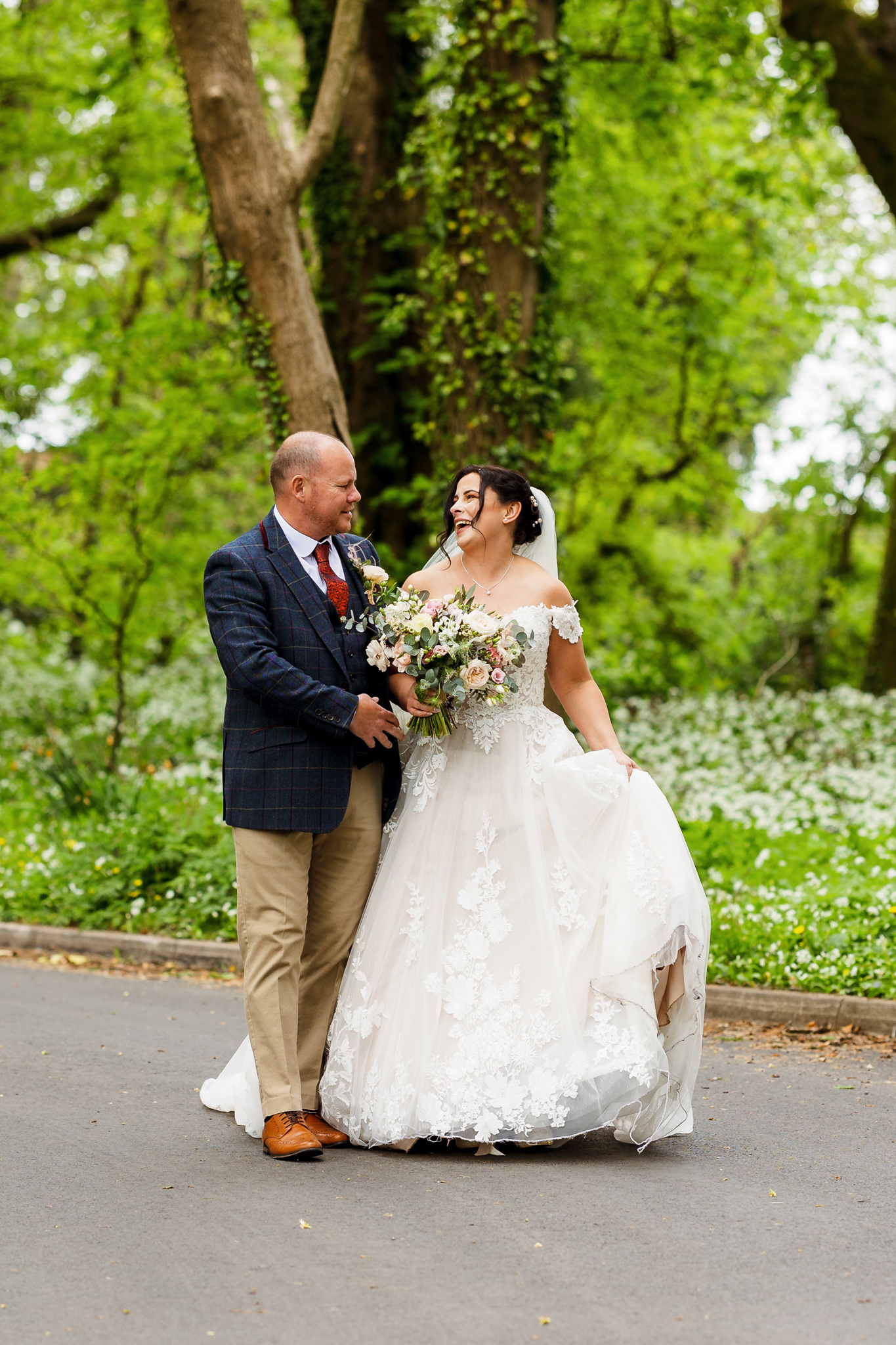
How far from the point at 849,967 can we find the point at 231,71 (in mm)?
6927

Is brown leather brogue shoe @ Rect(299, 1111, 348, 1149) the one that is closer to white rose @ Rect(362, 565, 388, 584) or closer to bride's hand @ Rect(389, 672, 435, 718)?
bride's hand @ Rect(389, 672, 435, 718)

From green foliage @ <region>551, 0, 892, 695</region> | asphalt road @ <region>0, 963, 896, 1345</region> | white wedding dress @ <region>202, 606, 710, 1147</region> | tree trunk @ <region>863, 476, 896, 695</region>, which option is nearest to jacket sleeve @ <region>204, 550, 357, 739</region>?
white wedding dress @ <region>202, 606, 710, 1147</region>

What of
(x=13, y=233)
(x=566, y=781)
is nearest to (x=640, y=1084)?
(x=566, y=781)

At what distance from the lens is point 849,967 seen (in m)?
6.95

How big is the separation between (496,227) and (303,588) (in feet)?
21.2

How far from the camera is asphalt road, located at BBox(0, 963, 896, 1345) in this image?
10.7 feet

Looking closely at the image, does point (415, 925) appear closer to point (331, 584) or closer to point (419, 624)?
point (419, 624)

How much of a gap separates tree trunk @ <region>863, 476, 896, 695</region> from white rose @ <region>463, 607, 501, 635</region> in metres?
11.7

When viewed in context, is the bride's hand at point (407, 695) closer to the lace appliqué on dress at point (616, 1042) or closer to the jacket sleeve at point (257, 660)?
the jacket sleeve at point (257, 660)

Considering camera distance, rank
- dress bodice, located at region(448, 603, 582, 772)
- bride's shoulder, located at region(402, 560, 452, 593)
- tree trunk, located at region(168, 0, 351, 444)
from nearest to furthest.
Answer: dress bodice, located at region(448, 603, 582, 772) < bride's shoulder, located at region(402, 560, 452, 593) < tree trunk, located at region(168, 0, 351, 444)

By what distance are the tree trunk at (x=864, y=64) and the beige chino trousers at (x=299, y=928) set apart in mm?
10932

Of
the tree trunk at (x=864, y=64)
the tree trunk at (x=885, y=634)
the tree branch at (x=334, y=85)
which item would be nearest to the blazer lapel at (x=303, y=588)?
the tree branch at (x=334, y=85)

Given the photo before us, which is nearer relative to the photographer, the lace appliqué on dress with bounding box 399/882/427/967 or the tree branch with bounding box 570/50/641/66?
the lace appliqué on dress with bounding box 399/882/427/967

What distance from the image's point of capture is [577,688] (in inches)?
207
